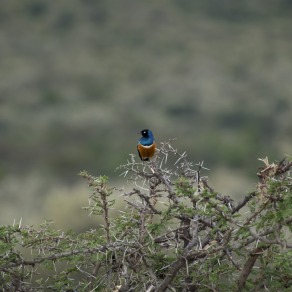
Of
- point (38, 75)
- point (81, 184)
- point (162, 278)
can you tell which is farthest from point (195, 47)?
point (162, 278)

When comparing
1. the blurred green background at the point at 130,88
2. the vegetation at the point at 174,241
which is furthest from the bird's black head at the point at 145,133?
the blurred green background at the point at 130,88

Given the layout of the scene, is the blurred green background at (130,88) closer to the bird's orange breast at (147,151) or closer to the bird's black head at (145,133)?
the bird's black head at (145,133)

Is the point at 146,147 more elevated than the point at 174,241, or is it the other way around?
the point at 146,147

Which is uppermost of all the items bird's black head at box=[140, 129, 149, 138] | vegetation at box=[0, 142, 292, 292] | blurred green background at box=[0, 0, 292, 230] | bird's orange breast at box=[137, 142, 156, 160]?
blurred green background at box=[0, 0, 292, 230]

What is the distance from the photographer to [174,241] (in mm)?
4660

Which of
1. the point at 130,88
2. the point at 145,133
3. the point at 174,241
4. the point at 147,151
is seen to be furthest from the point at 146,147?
the point at 130,88

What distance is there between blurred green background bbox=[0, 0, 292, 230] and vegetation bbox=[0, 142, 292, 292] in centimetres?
1585

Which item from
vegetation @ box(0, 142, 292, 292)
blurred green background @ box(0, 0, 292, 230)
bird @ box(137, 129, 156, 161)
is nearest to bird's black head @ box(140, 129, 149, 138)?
bird @ box(137, 129, 156, 161)

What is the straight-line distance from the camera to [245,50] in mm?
49062

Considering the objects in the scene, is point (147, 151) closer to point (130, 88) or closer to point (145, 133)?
point (145, 133)

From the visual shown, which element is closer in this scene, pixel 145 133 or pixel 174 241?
pixel 174 241

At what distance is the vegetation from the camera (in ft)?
13.6

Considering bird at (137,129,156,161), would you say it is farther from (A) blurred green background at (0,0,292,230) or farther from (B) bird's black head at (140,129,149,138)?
(A) blurred green background at (0,0,292,230)

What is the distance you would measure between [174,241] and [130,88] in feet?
133
